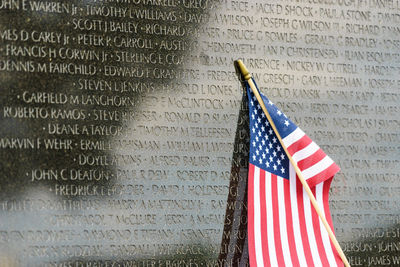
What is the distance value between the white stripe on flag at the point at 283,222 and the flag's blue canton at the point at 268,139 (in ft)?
0.32

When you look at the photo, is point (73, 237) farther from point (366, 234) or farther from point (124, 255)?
point (366, 234)

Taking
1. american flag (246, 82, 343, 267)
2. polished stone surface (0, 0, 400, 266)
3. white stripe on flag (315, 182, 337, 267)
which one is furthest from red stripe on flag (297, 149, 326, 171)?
polished stone surface (0, 0, 400, 266)

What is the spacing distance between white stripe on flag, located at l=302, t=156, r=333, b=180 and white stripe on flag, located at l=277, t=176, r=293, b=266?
0.23 meters

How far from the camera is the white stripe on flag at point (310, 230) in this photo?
601 cm

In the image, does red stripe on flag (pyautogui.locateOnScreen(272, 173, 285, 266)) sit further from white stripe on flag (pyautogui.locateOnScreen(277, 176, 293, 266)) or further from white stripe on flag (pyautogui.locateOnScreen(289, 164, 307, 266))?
white stripe on flag (pyautogui.locateOnScreen(289, 164, 307, 266))

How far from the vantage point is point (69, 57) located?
20.4 feet

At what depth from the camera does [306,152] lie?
6.06 metres

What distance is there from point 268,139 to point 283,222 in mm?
729

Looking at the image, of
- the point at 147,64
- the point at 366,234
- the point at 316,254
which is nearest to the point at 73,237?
the point at 147,64

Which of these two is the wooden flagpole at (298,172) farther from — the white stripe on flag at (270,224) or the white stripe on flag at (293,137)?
the white stripe on flag at (270,224)

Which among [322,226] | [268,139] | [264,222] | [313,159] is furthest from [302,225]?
[268,139]

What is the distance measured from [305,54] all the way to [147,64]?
1549 millimetres

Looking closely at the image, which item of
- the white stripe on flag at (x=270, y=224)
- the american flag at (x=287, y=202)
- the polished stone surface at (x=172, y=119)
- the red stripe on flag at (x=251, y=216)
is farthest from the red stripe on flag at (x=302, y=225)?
the polished stone surface at (x=172, y=119)

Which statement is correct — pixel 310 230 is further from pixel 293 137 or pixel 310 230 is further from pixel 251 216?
pixel 293 137
